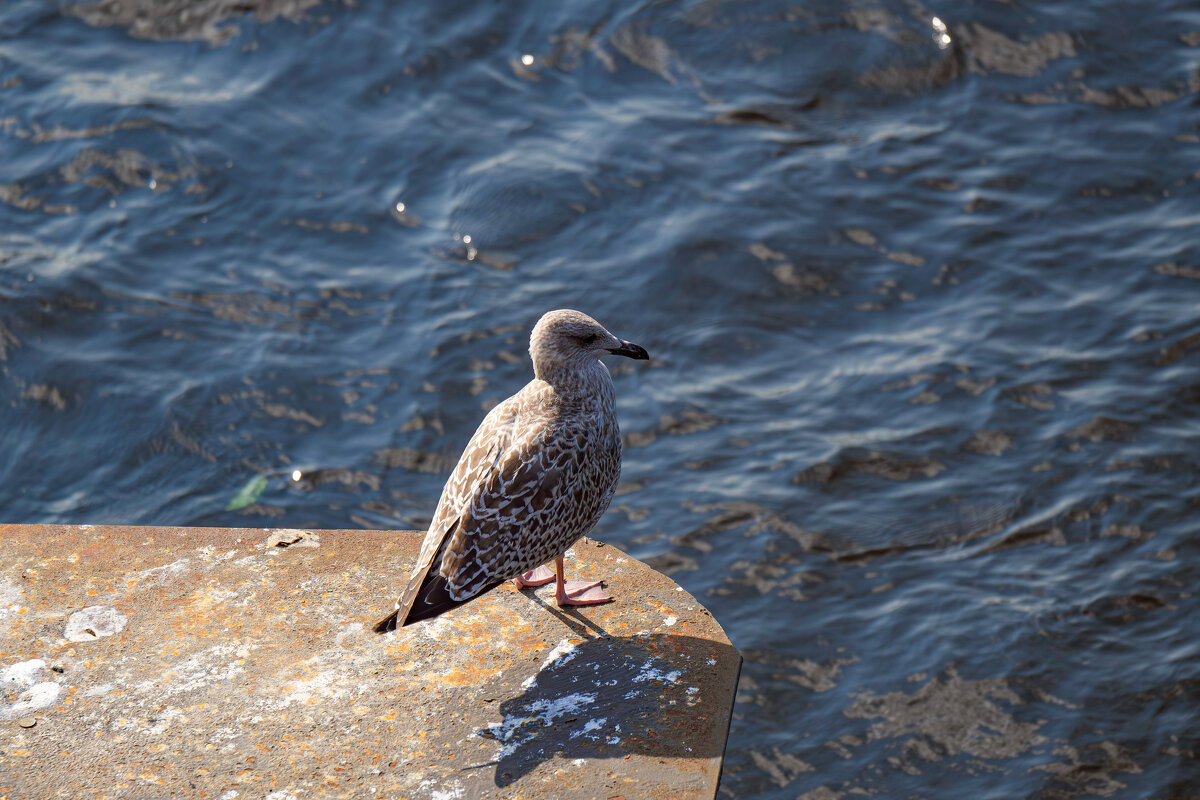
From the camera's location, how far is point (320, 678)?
454cm

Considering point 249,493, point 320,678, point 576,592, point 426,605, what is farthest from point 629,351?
point 249,493

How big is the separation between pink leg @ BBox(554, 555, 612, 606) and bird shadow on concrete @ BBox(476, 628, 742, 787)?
234mm

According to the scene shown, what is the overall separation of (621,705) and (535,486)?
0.95 m

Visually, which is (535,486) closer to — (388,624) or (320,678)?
(388,624)

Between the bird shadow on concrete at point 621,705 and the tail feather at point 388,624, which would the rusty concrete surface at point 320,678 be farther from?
the tail feather at point 388,624

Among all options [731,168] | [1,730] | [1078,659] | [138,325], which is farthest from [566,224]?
[1,730]

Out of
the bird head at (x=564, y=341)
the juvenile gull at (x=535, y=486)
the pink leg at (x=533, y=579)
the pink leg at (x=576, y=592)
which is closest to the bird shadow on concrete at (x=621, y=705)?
the pink leg at (x=576, y=592)

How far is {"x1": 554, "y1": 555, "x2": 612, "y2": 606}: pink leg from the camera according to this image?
5016mm

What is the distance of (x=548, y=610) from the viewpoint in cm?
504

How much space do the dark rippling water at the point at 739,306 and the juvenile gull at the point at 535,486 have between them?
2.54 metres

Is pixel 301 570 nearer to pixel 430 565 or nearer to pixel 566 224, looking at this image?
pixel 430 565

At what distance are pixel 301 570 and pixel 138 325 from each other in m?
5.58

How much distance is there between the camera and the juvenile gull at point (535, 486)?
465 cm

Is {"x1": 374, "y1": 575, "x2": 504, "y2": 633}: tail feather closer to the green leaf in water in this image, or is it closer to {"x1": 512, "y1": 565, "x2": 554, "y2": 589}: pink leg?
{"x1": 512, "y1": 565, "x2": 554, "y2": 589}: pink leg
